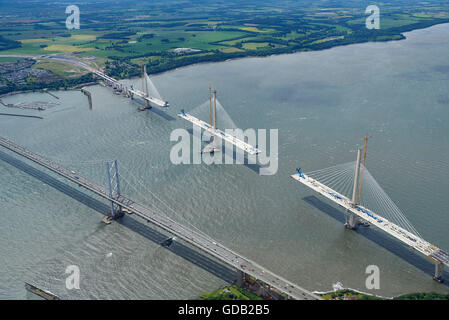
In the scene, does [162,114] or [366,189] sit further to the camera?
[162,114]

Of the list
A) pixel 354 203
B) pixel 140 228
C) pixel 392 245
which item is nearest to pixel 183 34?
pixel 140 228

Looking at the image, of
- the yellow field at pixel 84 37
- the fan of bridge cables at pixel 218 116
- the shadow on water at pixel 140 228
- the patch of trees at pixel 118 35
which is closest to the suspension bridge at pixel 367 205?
the shadow on water at pixel 140 228

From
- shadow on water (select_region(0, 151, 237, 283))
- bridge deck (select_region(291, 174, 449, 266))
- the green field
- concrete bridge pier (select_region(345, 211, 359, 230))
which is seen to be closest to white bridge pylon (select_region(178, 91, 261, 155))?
bridge deck (select_region(291, 174, 449, 266))

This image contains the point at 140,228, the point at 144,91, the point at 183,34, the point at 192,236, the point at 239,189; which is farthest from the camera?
the point at 183,34

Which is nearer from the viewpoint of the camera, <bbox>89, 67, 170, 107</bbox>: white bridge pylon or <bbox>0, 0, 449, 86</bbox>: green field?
<bbox>89, 67, 170, 107</bbox>: white bridge pylon

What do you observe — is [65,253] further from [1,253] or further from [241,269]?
[241,269]

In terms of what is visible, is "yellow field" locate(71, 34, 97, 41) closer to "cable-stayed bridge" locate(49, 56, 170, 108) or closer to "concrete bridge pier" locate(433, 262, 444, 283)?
"cable-stayed bridge" locate(49, 56, 170, 108)

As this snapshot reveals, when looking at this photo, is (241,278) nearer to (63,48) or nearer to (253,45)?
(253,45)
